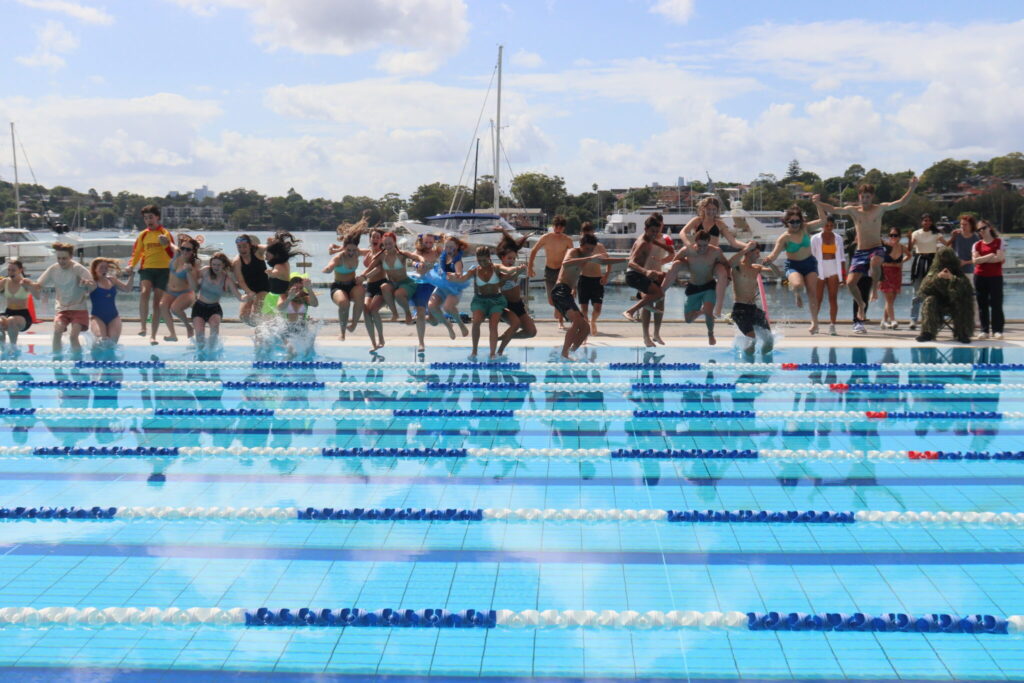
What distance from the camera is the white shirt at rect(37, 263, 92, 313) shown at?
9789 millimetres

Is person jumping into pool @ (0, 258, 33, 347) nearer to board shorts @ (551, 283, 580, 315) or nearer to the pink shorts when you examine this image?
the pink shorts

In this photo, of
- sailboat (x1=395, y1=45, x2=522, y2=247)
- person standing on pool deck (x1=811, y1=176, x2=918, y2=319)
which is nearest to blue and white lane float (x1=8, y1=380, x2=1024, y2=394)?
person standing on pool deck (x1=811, y1=176, x2=918, y2=319)

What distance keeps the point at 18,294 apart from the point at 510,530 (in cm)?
748

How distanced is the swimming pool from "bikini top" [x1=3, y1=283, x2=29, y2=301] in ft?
5.90

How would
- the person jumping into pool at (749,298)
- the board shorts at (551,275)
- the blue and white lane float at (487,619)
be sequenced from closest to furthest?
the blue and white lane float at (487,619)
the person jumping into pool at (749,298)
the board shorts at (551,275)

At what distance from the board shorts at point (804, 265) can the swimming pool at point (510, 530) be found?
2.20 metres

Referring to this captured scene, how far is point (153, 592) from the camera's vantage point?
4141 mm

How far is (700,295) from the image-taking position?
10219 millimetres

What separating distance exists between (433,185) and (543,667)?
68429mm

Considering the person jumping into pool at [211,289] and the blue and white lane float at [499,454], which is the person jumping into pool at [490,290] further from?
the blue and white lane float at [499,454]

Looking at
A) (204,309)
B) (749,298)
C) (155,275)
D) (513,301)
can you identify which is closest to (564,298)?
(513,301)

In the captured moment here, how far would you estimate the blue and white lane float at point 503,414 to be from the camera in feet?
24.9

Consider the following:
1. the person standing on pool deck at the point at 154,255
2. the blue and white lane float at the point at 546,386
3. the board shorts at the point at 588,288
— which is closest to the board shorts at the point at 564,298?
the blue and white lane float at the point at 546,386

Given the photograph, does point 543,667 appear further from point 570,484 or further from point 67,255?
point 67,255
